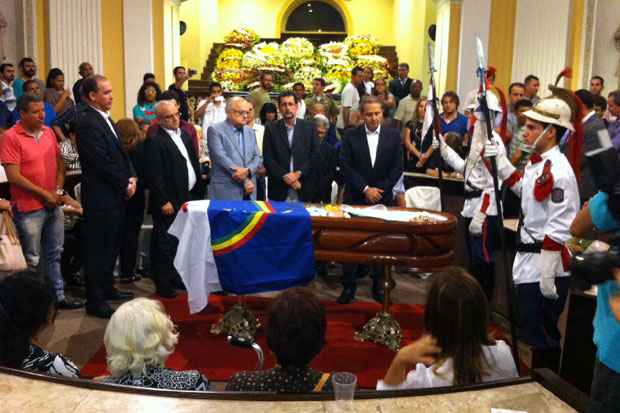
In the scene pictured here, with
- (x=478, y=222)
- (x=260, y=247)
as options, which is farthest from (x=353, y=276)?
(x=260, y=247)

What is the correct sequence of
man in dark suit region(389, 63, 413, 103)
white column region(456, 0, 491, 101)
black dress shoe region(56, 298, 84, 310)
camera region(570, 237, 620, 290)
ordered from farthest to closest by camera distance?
man in dark suit region(389, 63, 413, 103) < white column region(456, 0, 491, 101) < black dress shoe region(56, 298, 84, 310) < camera region(570, 237, 620, 290)

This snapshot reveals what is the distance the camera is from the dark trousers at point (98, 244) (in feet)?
16.1

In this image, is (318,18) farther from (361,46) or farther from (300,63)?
(300,63)

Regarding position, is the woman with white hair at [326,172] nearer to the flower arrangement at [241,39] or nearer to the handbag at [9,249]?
the handbag at [9,249]

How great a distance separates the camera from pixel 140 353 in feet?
7.69

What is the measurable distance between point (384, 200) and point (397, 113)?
4.79 metres

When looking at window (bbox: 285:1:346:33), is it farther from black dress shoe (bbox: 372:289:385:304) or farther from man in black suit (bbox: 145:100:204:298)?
black dress shoe (bbox: 372:289:385:304)

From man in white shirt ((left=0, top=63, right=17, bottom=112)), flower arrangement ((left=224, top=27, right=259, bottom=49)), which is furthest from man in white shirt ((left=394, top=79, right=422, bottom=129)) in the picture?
flower arrangement ((left=224, top=27, right=259, bottom=49))

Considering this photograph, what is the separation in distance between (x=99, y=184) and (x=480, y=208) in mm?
2708

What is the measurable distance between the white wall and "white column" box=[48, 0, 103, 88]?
24.2ft

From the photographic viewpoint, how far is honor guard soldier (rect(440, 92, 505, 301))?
180 inches

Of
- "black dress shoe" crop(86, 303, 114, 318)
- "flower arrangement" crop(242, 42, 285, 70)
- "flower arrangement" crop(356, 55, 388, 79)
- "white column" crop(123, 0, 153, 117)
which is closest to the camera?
"black dress shoe" crop(86, 303, 114, 318)

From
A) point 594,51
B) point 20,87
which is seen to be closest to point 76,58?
point 20,87

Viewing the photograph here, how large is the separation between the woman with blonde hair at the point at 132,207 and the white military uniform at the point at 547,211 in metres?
3.21
